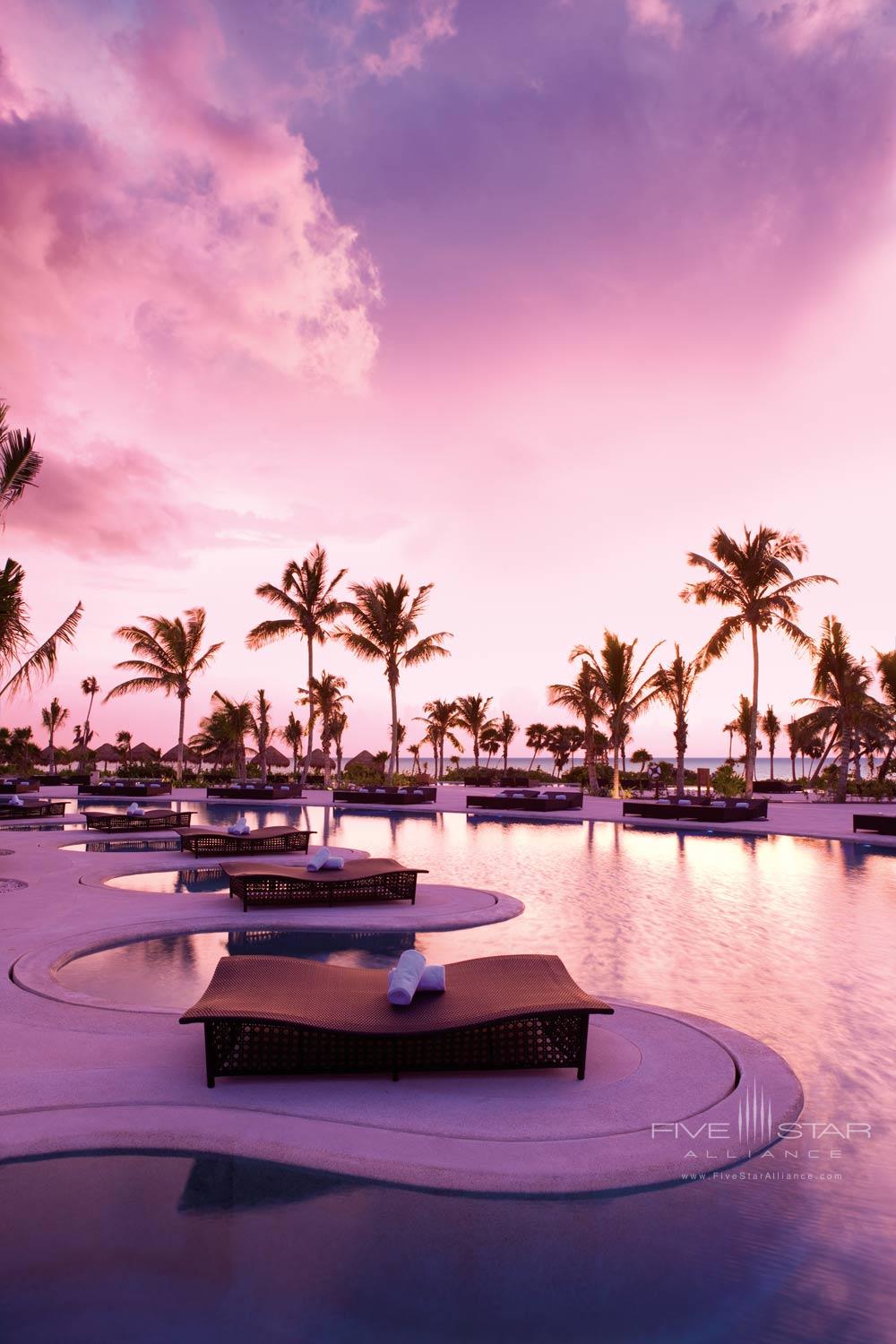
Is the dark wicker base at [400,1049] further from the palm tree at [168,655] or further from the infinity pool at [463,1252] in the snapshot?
the palm tree at [168,655]

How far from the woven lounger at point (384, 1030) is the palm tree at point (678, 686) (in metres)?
24.3

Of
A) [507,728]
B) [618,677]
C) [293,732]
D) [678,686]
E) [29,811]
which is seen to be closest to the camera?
[29,811]

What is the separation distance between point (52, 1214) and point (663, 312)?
16.5 meters

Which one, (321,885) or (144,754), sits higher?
(144,754)

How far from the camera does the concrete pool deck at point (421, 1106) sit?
131 inches

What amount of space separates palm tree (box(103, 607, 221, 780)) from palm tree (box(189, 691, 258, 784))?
3948 millimetres

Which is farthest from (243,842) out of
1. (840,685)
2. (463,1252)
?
(840,685)

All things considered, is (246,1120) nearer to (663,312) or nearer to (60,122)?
(60,122)

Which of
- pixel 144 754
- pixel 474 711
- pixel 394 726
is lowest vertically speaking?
pixel 144 754

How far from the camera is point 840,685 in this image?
27625mm

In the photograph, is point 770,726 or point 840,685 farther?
point 770,726

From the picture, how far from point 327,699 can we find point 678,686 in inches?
709

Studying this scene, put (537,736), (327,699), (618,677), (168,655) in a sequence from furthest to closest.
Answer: (537,736) < (327,699) < (168,655) < (618,677)

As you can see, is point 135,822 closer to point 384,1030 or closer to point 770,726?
point 384,1030
